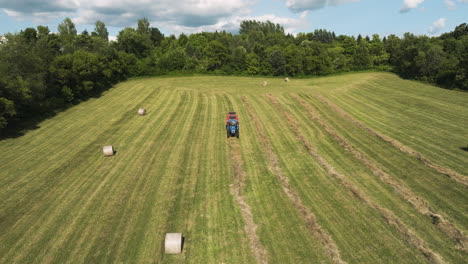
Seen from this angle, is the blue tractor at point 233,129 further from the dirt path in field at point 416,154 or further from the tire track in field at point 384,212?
the dirt path in field at point 416,154

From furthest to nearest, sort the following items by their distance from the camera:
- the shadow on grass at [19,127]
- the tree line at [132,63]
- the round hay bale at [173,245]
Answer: the tree line at [132,63]
the shadow on grass at [19,127]
the round hay bale at [173,245]

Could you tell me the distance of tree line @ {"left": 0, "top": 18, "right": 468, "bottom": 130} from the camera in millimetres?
35344

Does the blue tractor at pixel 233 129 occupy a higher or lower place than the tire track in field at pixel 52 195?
higher

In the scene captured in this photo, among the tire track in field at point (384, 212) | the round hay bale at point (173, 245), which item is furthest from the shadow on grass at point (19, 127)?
the tire track in field at point (384, 212)

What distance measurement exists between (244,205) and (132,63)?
224 feet

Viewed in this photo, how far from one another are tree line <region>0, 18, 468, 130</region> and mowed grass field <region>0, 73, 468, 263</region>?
8.07 metres

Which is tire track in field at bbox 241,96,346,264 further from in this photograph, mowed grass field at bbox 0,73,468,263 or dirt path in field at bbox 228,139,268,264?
dirt path in field at bbox 228,139,268,264

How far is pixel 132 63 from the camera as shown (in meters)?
72.3

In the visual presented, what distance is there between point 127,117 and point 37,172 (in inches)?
619

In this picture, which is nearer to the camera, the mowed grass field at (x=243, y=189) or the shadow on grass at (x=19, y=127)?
the mowed grass field at (x=243, y=189)

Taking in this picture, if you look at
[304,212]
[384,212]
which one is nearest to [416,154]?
[384,212]

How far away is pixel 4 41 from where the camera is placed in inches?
1419

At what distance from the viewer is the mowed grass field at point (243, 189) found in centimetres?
1310

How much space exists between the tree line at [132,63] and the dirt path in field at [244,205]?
27230mm
